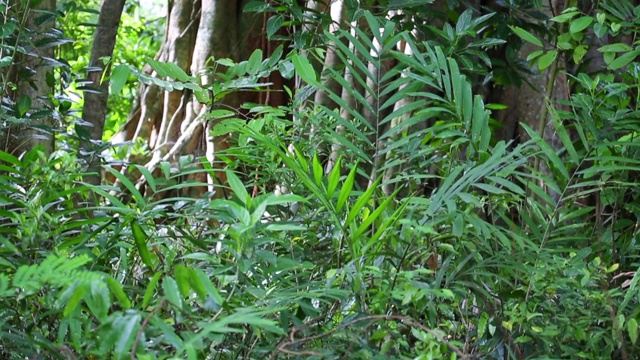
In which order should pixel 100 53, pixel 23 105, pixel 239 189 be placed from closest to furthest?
pixel 239 189, pixel 23 105, pixel 100 53

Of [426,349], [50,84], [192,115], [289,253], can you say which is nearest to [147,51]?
[192,115]

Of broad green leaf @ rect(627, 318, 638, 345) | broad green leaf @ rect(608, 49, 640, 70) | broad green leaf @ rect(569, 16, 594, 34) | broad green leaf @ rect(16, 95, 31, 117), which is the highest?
broad green leaf @ rect(569, 16, 594, 34)

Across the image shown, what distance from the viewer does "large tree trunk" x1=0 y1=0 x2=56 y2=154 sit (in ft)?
6.80

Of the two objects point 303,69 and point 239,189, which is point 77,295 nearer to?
point 239,189

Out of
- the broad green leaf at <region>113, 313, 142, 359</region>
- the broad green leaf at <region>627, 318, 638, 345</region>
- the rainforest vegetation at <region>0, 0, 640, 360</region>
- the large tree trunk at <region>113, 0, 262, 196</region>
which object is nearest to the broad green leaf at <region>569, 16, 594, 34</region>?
the rainforest vegetation at <region>0, 0, 640, 360</region>

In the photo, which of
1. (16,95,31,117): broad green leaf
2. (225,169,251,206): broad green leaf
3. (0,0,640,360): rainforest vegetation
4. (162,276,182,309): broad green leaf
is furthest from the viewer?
(16,95,31,117): broad green leaf

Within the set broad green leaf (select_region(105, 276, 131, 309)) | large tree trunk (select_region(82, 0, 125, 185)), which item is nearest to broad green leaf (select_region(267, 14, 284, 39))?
large tree trunk (select_region(82, 0, 125, 185))

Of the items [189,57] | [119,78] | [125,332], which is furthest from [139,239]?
[189,57]

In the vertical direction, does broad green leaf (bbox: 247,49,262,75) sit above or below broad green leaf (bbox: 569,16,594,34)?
below

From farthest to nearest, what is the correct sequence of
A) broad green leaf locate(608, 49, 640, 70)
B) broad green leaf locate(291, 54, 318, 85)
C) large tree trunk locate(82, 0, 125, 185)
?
1. large tree trunk locate(82, 0, 125, 185)
2. broad green leaf locate(608, 49, 640, 70)
3. broad green leaf locate(291, 54, 318, 85)

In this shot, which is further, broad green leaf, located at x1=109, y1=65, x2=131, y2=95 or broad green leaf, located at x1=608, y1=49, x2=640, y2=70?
broad green leaf, located at x1=608, y1=49, x2=640, y2=70

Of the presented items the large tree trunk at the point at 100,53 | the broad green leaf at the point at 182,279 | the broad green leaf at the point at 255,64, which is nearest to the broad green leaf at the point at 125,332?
the broad green leaf at the point at 182,279

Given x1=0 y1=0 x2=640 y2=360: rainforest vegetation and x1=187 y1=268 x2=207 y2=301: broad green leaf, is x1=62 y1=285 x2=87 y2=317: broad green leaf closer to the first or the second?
x1=0 y1=0 x2=640 y2=360: rainforest vegetation

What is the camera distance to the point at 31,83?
2.20 metres
